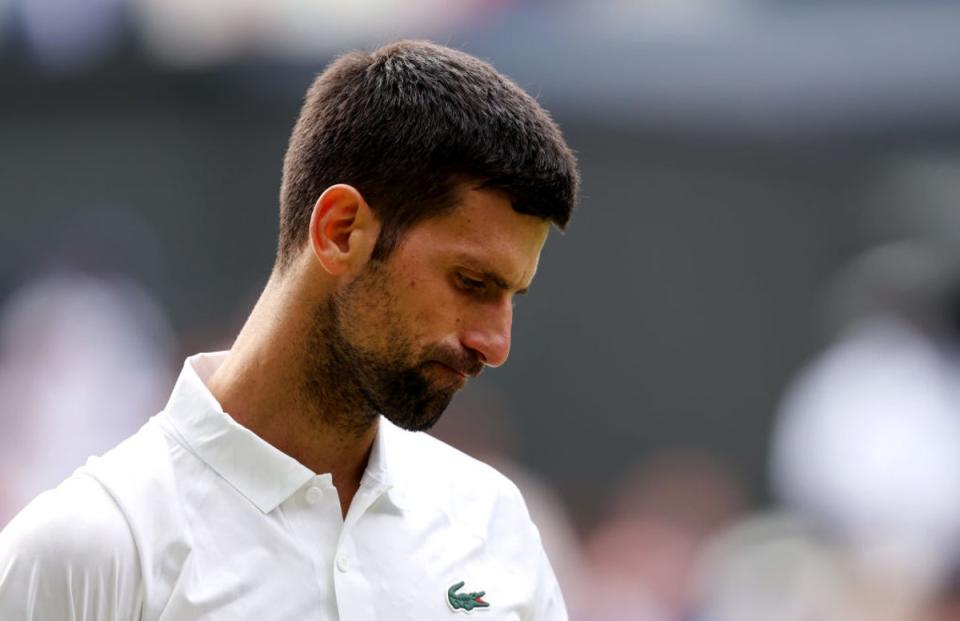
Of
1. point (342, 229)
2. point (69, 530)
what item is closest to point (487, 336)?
point (342, 229)

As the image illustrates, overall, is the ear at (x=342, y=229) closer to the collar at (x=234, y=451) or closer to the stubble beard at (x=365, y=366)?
the stubble beard at (x=365, y=366)

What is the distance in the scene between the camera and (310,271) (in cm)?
187

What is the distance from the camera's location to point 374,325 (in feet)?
6.00

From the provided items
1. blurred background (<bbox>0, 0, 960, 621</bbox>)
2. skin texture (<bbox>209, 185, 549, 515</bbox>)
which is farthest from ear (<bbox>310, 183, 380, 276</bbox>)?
blurred background (<bbox>0, 0, 960, 621</bbox>)

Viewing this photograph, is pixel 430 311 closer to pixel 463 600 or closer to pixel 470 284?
pixel 470 284

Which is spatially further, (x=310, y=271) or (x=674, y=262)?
(x=674, y=262)

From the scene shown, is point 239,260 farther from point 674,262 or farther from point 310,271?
point 310,271

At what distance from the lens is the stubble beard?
183 centimetres

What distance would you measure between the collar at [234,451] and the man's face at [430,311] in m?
0.11

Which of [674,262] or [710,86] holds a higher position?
[710,86]

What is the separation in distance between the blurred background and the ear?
4201 millimetres

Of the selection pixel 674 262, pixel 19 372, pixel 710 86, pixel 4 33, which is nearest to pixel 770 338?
pixel 674 262

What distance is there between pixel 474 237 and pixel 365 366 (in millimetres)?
190

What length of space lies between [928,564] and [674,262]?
2.24m
